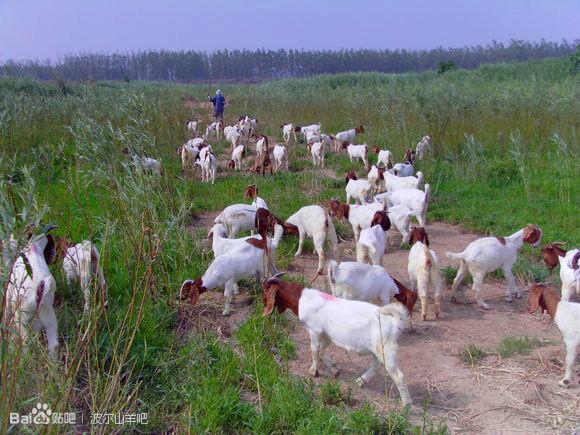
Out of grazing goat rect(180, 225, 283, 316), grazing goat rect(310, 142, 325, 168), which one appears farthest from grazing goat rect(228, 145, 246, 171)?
grazing goat rect(180, 225, 283, 316)

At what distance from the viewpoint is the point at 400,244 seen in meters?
8.04

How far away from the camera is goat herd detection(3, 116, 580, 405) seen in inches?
161

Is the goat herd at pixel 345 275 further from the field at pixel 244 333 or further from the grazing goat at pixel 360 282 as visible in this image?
the field at pixel 244 333

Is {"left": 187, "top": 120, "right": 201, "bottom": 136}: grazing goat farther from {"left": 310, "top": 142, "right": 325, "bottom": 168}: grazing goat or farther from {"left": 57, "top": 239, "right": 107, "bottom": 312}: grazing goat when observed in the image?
{"left": 57, "top": 239, "right": 107, "bottom": 312}: grazing goat

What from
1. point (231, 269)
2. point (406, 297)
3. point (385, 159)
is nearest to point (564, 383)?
point (406, 297)

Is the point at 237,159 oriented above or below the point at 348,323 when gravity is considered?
above

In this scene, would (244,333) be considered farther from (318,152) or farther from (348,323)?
(318,152)

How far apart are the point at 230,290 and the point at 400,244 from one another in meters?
3.17

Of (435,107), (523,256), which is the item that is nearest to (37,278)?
(523,256)

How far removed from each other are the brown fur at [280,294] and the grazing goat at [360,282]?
1.75ft

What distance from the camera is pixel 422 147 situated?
12070mm

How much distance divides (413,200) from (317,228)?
6.79ft

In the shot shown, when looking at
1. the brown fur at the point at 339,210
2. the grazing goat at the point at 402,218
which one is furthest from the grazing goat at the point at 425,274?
the brown fur at the point at 339,210

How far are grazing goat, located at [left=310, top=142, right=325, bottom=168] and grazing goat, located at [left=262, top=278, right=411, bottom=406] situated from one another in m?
8.69
